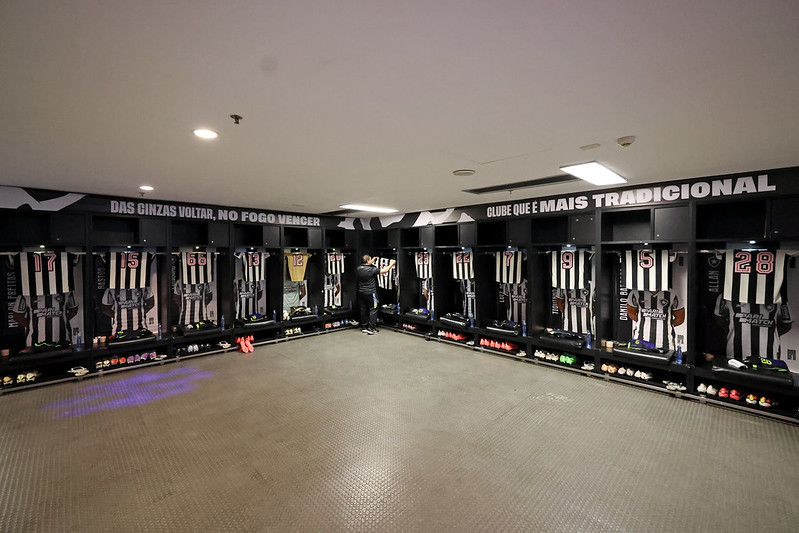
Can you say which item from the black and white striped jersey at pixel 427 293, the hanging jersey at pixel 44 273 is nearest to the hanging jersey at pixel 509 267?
the black and white striped jersey at pixel 427 293

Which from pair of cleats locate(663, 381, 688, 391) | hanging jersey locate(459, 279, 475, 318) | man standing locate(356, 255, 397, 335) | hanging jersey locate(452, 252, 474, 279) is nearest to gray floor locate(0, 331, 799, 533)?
pair of cleats locate(663, 381, 688, 391)

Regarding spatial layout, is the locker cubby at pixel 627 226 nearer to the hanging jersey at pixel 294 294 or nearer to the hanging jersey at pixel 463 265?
the hanging jersey at pixel 463 265

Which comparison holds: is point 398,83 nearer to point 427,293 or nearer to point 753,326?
point 753,326

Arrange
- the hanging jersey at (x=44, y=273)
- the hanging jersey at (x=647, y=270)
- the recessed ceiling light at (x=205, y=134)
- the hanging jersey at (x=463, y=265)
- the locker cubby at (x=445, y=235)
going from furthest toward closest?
the locker cubby at (x=445, y=235) → the hanging jersey at (x=463, y=265) → the hanging jersey at (x=44, y=273) → the hanging jersey at (x=647, y=270) → the recessed ceiling light at (x=205, y=134)

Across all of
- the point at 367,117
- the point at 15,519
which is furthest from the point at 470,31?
the point at 15,519

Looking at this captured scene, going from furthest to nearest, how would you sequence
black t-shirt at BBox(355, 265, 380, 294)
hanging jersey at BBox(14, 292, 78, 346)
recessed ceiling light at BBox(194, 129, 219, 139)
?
black t-shirt at BBox(355, 265, 380, 294)
hanging jersey at BBox(14, 292, 78, 346)
recessed ceiling light at BBox(194, 129, 219, 139)

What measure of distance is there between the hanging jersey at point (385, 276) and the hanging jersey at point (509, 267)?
258 centimetres

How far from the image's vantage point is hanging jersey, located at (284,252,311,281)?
732cm

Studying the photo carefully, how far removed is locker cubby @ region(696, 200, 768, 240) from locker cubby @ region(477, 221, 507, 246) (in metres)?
2.71

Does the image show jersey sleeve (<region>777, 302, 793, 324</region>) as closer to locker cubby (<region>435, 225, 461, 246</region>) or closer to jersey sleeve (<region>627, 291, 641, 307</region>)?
jersey sleeve (<region>627, 291, 641, 307</region>)

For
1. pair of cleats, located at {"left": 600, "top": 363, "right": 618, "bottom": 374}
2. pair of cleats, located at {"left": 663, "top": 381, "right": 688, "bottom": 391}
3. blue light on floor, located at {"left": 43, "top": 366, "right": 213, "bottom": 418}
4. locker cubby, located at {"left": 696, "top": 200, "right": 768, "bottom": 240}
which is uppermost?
locker cubby, located at {"left": 696, "top": 200, "right": 768, "bottom": 240}

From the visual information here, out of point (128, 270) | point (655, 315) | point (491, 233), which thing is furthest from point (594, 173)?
point (128, 270)

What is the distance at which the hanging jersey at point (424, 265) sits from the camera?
7329 millimetres

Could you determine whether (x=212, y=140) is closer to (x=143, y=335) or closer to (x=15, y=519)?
(x=15, y=519)
